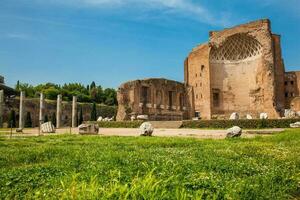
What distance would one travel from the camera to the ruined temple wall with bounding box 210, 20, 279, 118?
145ft

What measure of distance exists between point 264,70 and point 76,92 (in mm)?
55612

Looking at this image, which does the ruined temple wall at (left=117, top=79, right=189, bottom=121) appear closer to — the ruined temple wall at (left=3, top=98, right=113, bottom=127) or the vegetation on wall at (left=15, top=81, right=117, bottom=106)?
the ruined temple wall at (left=3, top=98, right=113, bottom=127)

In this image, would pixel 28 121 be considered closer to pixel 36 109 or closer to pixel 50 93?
A: pixel 36 109

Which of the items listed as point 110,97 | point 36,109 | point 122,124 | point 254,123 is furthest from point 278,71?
point 110,97

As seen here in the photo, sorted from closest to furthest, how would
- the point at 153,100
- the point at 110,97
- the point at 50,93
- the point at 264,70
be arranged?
the point at 264,70 → the point at 153,100 → the point at 50,93 → the point at 110,97

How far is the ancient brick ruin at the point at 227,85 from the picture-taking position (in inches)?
1758

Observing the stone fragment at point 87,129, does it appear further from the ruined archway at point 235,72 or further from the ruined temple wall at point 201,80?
the ruined archway at point 235,72

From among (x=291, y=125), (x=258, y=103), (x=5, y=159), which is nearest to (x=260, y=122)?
(x=291, y=125)

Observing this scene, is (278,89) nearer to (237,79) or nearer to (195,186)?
(237,79)

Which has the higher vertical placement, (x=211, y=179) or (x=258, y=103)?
(x=258, y=103)

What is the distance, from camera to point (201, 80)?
50031 mm

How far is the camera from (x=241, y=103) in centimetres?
4862

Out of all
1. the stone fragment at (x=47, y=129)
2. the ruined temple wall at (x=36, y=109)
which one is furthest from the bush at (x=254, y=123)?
the ruined temple wall at (x=36, y=109)

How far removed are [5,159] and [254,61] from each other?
146 feet
